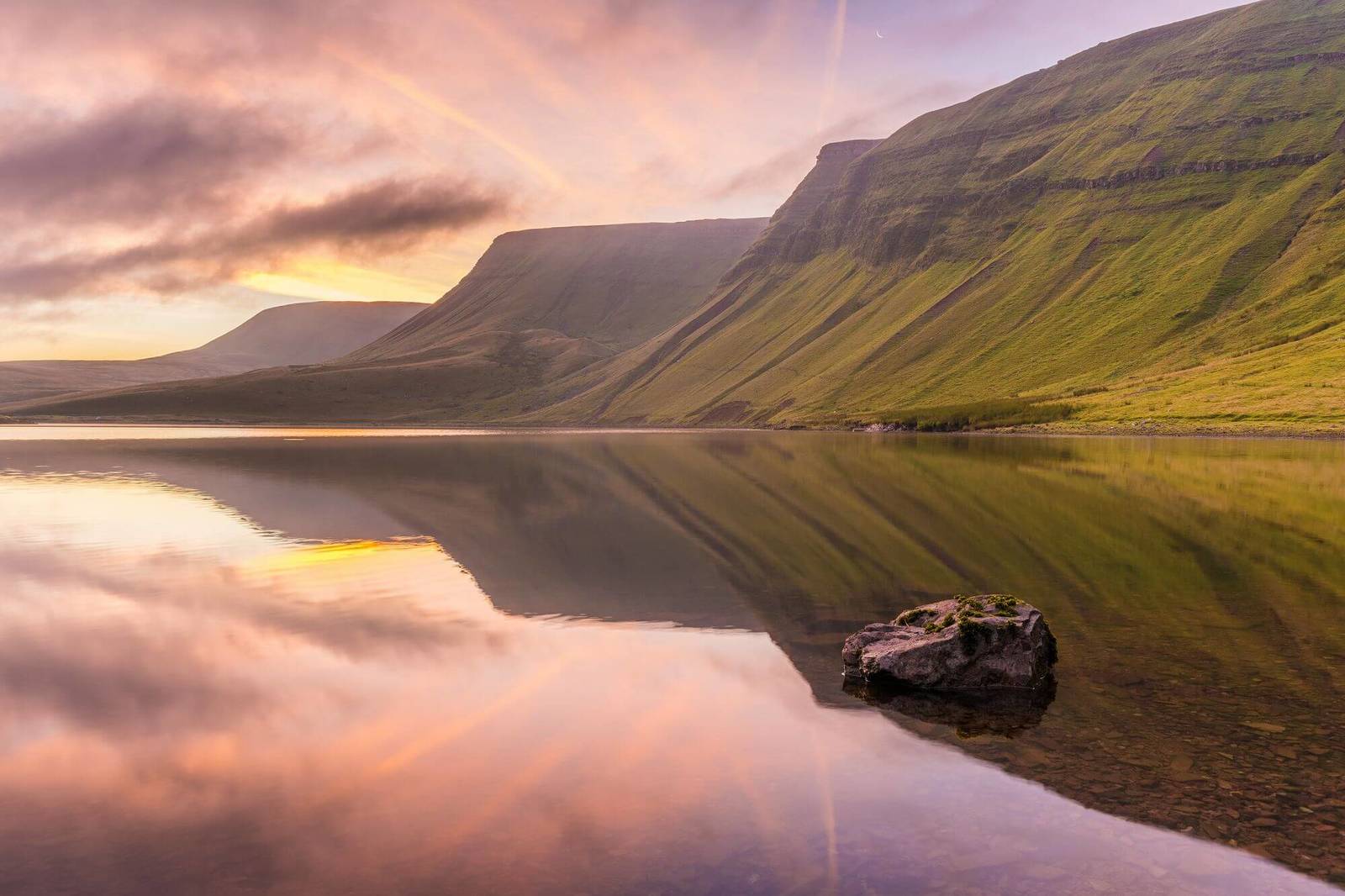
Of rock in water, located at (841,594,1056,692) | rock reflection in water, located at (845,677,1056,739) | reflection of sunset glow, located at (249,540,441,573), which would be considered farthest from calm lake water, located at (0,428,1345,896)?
rock in water, located at (841,594,1056,692)

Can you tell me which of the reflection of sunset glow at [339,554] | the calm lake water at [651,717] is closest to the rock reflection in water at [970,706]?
the calm lake water at [651,717]

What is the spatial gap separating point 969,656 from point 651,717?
20.0ft

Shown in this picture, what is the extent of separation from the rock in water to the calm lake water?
2.28 ft

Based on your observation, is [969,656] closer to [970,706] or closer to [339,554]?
[970,706]

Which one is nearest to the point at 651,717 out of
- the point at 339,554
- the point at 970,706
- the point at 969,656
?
the point at 970,706

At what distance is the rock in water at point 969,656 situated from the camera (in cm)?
1591

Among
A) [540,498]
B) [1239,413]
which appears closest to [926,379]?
[1239,413]

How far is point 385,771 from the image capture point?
39.5ft

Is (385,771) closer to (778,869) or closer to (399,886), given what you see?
(399,886)

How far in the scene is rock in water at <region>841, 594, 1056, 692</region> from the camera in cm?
1591

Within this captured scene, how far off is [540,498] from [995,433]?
101167 millimetres

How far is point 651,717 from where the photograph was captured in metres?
14.2

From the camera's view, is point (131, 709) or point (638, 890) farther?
point (131, 709)

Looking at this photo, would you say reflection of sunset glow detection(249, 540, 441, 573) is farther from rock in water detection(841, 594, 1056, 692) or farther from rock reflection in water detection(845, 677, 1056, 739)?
rock reflection in water detection(845, 677, 1056, 739)
